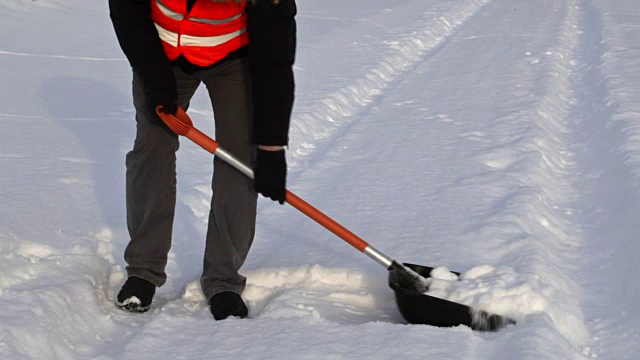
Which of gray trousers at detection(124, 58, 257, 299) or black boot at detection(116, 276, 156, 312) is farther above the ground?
gray trousers at detection(124, 58, 257, 299)

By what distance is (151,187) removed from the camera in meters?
3.16

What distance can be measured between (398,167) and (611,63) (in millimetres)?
3876

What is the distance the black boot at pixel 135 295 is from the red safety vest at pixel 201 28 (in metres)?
0.82

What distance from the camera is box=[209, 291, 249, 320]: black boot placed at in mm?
3066

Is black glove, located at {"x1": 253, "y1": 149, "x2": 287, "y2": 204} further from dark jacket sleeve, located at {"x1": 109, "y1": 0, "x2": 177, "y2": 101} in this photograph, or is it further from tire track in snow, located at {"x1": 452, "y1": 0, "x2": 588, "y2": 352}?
tire track in snow, located at {"x1": 452, "y1": 0, "x2": 588, "y2": 352}

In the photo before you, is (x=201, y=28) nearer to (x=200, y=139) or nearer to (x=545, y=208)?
(x=200, y=139)

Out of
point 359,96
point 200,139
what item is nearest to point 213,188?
point 200,139

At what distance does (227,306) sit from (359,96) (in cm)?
395

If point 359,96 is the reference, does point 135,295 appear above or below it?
above

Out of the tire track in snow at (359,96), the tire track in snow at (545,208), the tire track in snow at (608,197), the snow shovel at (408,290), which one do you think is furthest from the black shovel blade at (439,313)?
the tire track in snow at (359,96)

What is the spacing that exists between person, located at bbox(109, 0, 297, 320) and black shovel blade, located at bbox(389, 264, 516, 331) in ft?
1.80

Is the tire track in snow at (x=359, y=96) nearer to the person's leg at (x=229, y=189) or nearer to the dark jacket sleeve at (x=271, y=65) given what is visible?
the person's leg at (x=229, y=189)

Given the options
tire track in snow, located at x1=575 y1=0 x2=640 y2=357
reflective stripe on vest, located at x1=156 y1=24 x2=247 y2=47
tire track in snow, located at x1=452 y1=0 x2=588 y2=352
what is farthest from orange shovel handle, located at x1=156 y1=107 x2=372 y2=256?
tire track in snow, located at x1=575 y1=0 x2=640 y2=357

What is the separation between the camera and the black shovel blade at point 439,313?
115 inches
